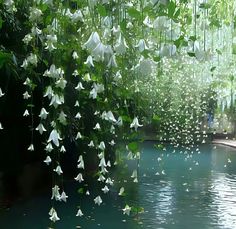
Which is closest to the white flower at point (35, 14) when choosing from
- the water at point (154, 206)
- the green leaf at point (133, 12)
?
the green leaf at point (133, 12)

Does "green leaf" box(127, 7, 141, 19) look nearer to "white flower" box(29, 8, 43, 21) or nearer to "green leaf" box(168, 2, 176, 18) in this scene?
"green leaf" box(168, 2, 176, 18)

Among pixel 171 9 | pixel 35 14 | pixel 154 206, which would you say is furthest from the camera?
pixel 154 206

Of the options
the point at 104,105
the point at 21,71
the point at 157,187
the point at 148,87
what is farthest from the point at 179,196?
the point at 104,105

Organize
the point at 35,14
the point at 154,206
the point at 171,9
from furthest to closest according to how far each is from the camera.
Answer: the point at 154,206 → the point at 35,14 → the point at 171,9

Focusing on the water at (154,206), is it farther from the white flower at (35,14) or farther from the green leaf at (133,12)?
the green leaf at (133,12)

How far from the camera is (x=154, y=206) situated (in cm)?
494

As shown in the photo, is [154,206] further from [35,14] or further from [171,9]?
[171,9]

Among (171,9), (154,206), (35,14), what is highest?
(35,14)

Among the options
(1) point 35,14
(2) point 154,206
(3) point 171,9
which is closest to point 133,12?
(3) point 171,9

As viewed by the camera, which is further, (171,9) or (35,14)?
(35,14)

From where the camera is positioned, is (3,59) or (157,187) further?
(157,187)

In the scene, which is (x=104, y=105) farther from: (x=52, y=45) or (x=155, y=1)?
(x=155, y=1)

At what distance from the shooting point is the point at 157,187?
6.20 m

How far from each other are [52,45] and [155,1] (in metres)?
0.83
